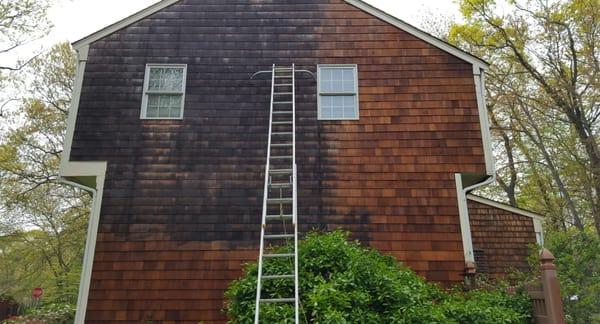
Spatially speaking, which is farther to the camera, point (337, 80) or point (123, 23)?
point (123, 23)

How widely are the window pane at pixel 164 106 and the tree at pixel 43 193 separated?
1084 cm

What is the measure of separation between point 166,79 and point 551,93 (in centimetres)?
1215

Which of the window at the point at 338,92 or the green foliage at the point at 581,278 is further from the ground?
the window at the point at 338,92

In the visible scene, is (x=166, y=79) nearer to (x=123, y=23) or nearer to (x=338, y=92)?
(x=123, y=23)

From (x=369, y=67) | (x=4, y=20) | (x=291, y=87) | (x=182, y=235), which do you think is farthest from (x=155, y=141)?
(x=4, y=20)

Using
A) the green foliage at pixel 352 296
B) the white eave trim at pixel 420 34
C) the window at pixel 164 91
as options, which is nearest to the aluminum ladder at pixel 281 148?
the green foliage at pixel 352 296

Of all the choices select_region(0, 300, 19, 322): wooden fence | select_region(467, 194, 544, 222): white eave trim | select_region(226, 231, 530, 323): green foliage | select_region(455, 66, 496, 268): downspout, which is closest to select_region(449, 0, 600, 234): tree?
select_region(467, 194, 544, 222): white eave trim

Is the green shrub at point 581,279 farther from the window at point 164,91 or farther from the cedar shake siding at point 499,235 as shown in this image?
the window at point 164,91

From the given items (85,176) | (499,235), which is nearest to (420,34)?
(499,235)

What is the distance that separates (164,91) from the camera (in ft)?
26.3

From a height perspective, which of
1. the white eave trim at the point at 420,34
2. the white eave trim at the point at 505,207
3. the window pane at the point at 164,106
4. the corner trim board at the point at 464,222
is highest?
the white eave trim at the point at 420,34

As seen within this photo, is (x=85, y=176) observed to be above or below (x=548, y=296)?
above

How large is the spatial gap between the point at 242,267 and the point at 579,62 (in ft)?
42.9

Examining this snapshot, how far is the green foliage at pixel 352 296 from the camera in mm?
5059
